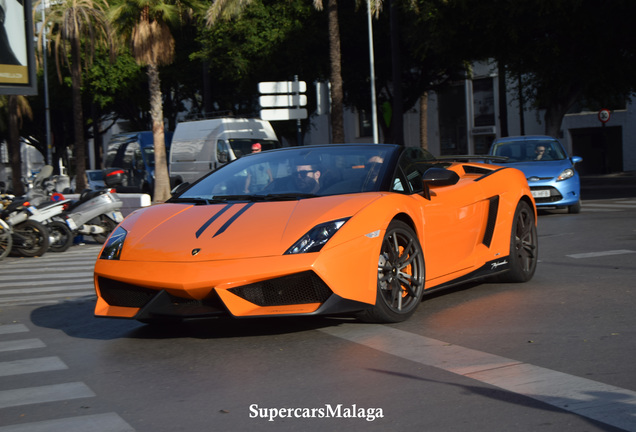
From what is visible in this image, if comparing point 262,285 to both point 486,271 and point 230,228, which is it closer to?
point 230,228

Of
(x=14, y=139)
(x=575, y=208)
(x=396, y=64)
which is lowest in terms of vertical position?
(x=575, y=208)

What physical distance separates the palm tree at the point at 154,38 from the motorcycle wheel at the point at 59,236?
50.1ft

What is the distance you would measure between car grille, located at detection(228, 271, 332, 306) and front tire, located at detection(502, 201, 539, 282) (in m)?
2.81

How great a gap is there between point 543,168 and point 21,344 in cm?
1301

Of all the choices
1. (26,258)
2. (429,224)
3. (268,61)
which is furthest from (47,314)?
(268,61)

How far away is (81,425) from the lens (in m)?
4.17

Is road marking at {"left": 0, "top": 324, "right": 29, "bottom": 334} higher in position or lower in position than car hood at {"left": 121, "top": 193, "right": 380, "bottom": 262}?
lower

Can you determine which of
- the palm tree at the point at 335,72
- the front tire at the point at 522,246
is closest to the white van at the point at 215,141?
the palm tree at the point at 335,72

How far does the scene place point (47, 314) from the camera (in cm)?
796

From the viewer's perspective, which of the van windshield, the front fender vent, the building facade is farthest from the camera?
the building facade

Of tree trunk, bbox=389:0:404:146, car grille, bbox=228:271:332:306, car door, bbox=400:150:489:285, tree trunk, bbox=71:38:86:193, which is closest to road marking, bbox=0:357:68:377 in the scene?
car grille, bbox=228:271:332:306

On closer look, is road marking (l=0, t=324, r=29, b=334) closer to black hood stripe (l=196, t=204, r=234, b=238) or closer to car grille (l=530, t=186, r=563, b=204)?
black hood stripe (l=196, t=204, r=234, b=238)

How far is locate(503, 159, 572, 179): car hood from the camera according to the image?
17.5 m

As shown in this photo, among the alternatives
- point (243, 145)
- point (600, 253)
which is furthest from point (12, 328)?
point (243, 145)
